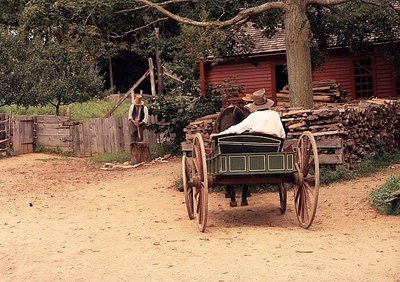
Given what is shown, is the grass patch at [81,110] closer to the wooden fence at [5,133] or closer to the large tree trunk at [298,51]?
the wooden fence at [5,133]

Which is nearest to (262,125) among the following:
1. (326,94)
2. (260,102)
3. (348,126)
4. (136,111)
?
(260,102)

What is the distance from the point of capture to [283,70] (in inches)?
1022

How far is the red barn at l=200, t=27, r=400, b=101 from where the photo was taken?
26.6m

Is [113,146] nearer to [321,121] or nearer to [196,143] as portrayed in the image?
[321,121]

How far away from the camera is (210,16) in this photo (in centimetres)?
2136

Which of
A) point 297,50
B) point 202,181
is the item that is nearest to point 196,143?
point 202,181

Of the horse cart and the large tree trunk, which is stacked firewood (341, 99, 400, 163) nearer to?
the large tree trunk

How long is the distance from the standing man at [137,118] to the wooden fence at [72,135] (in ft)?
9.09

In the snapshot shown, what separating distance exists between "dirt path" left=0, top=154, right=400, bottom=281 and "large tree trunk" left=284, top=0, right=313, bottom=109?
298 cm

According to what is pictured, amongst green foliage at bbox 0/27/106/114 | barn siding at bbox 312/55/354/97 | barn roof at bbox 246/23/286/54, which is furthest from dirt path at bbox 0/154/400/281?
green foliage at bbox 0/27/106/114

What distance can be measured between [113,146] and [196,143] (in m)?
13.4

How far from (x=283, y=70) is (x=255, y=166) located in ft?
51.1

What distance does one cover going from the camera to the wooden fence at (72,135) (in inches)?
958

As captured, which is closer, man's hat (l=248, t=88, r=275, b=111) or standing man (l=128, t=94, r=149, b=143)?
man's hat (l=248, t=88, r=275, b=111)
